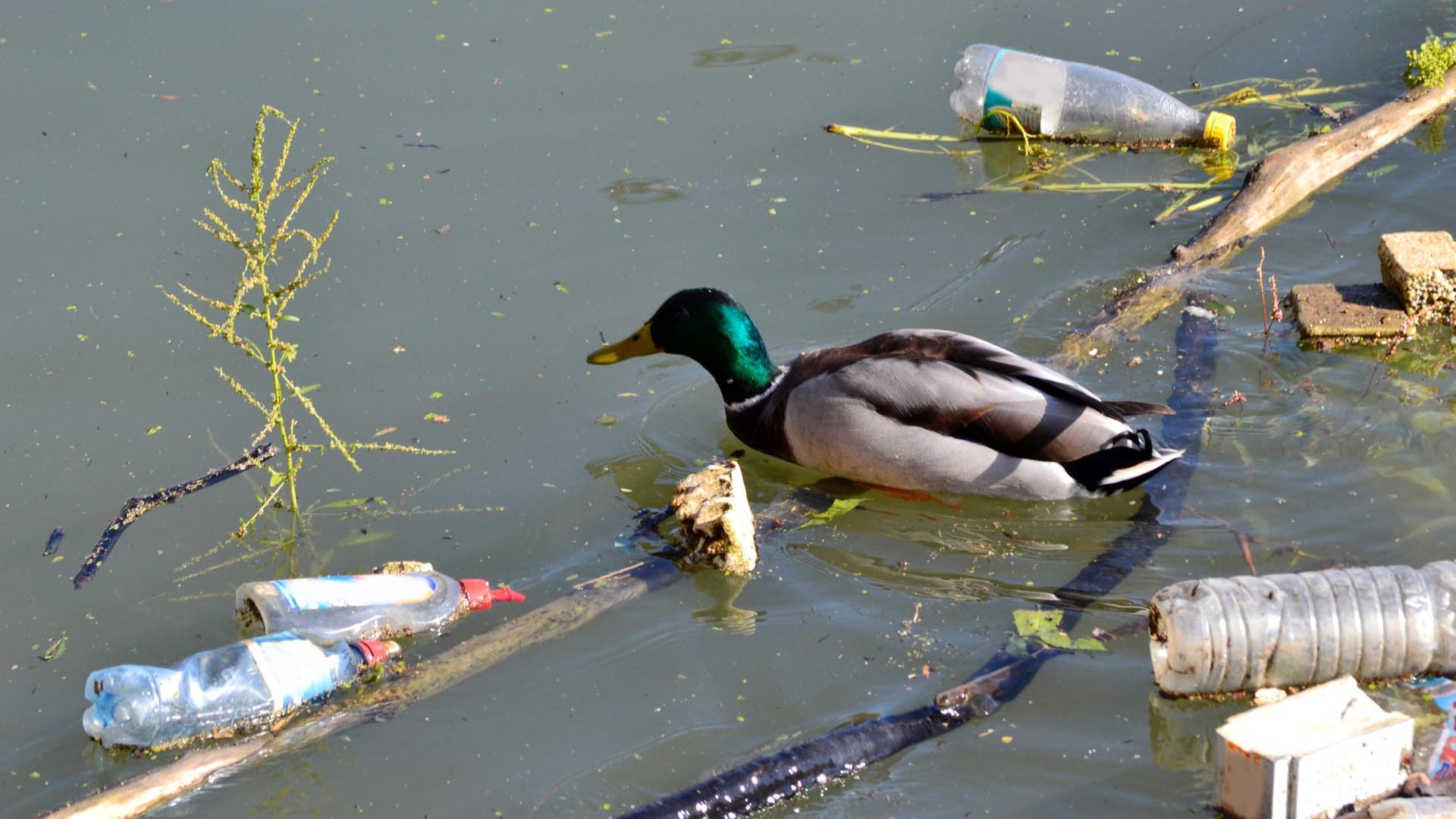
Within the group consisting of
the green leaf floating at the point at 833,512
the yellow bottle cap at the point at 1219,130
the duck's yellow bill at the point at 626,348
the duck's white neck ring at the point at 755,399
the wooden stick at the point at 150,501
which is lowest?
the green leaf floating at the point at 833,512

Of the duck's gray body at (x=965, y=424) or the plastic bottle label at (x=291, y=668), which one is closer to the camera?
the plastic bottle label at (x=291, y=668)

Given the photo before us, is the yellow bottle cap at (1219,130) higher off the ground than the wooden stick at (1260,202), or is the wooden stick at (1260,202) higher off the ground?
the yellow bottle cap at (1219,130)

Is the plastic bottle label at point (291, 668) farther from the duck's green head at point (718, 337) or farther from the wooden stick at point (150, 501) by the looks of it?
the duck's green head at point (718, 337)

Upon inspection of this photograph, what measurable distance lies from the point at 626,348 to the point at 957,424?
134cm

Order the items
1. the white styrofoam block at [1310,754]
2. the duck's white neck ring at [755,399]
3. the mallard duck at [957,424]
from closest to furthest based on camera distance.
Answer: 1. the white styrofoam block at [1310,754]
2. the mallard duck at [957,424]
3. the duck's white neck ring at [755,399]

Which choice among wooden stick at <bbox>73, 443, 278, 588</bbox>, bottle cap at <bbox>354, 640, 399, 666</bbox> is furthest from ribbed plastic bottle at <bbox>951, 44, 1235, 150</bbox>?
bottle cap at <bbox>354, 640, 399, 666</bbox>

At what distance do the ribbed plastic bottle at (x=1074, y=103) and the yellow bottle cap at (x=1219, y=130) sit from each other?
2cm

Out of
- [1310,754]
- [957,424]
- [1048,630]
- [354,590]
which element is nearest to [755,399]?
[957,424]

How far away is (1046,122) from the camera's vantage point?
705 centimetres

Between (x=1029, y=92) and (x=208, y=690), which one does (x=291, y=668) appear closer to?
(x=208, y=690)

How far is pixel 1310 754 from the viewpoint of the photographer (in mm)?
2979

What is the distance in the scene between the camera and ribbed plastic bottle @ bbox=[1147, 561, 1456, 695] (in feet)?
11.7

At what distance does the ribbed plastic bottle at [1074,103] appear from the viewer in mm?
6941

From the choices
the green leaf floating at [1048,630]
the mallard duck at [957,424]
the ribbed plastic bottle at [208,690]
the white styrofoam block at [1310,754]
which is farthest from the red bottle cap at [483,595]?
the white styrofoam block at [1310,754]
